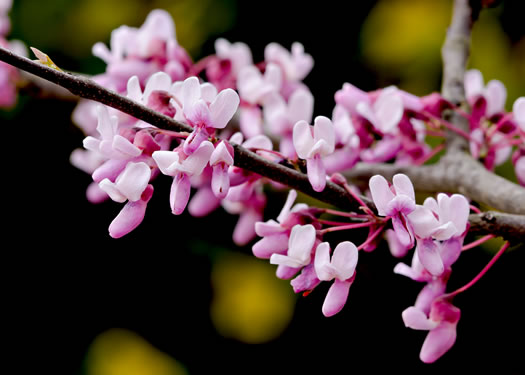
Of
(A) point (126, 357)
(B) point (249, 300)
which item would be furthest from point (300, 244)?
(A) point (126, 357)

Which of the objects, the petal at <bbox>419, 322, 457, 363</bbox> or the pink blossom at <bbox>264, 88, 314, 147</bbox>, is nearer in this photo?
the petal at <bbox>419, 322, 457, 363</bbox>

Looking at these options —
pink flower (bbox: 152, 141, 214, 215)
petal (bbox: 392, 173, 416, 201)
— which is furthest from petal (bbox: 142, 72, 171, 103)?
petal (bbox: 392, 173, 416, 201)

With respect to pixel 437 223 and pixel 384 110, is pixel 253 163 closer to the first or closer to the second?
pixel 437 223

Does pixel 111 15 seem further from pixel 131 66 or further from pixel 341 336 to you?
pixel 341 336

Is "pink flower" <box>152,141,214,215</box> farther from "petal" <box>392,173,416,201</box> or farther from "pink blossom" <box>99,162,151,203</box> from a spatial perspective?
"petal" <box>392,173,416,201</box>

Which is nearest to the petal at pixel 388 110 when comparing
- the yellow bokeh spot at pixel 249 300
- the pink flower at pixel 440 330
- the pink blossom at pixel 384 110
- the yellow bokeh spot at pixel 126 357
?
the pink blossom at pixel 384 110

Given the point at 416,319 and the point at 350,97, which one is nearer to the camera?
the point at 416,319
